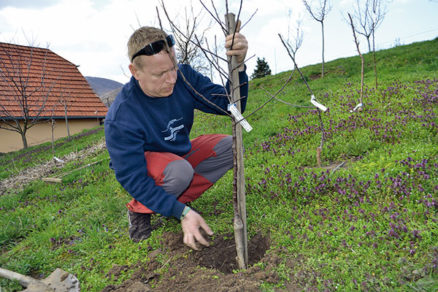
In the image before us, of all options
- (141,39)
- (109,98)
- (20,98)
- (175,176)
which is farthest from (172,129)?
(109,98)

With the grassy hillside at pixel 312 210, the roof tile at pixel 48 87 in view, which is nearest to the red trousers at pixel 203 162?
the grassy hillside at pixel 312 210

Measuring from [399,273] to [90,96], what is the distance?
22.4 meters

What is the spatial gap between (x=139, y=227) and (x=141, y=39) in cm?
191

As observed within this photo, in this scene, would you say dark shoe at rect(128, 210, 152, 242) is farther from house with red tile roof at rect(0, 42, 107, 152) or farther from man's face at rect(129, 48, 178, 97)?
house with red tile roof at rect(0, 42, 107, 152)

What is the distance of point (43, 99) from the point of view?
57.7 feet

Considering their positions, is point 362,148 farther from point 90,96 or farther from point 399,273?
point 90,96

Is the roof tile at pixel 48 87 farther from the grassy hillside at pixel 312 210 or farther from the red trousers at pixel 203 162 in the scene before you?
the red trousers at pixel 203 162

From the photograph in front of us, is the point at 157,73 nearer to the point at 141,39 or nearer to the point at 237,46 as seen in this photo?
the point at 141,39

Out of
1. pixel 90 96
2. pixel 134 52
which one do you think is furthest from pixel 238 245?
pixel 90 96

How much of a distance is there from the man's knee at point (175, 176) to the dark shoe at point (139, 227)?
20.2 inches

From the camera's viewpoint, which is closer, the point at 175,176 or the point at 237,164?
the point at 237,164

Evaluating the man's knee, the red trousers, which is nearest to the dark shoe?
the red trousers

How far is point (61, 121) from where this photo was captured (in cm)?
1856

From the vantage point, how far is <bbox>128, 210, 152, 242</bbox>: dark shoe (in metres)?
3.05
